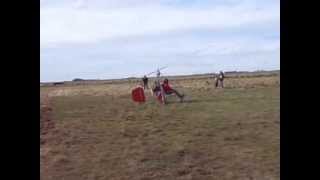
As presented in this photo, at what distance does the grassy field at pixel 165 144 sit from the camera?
8023mm

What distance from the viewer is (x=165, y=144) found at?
10.0 metres

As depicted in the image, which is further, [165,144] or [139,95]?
[139,95]

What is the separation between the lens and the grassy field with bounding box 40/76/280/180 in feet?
26.3

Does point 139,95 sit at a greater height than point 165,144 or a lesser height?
greater

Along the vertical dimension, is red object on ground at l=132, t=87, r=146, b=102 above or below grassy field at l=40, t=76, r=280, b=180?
above

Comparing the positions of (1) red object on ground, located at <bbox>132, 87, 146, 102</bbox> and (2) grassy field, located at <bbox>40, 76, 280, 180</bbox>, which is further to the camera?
(1) red object on ground, located at <bbox>132, 87, 146, 102</bbox>

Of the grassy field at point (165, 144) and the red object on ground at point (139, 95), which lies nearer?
the grassy field at point (165, 144)

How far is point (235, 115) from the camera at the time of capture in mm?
13422

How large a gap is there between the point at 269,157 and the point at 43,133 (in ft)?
17.0
